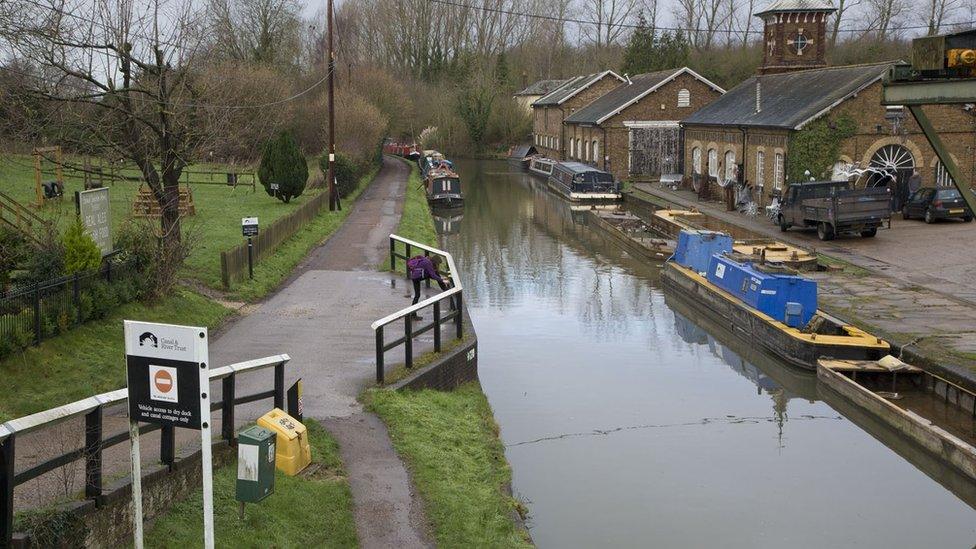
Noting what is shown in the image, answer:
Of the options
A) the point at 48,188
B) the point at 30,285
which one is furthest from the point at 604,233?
the point at 30,285

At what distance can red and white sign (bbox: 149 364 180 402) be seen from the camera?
6953 mm

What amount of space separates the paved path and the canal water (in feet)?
6.88

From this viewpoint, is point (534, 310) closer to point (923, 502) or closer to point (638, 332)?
point (638, 332)

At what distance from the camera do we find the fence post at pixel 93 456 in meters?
7.44

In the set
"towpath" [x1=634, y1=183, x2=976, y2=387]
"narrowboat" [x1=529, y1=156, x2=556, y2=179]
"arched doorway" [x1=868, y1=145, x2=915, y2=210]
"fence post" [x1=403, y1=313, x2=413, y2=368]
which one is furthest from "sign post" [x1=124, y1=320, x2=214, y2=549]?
"narrowboat" [x1=529, y1=156, x2=556, y2=179]

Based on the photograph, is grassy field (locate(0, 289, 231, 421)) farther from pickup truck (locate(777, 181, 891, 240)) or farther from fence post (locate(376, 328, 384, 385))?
pickup truck (locate(777, 181, 891, 240))

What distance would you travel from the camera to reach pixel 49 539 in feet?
22.6

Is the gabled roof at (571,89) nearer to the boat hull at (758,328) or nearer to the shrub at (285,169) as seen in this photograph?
the shrub at (285,169)

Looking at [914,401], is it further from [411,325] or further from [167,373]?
[167,373]

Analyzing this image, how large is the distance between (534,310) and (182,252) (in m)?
8.50

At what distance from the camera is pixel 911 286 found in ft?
71.2

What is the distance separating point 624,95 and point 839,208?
31.8 metres

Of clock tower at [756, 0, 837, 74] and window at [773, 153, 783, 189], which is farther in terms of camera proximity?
clock tower at [756, 0, 837, 74]

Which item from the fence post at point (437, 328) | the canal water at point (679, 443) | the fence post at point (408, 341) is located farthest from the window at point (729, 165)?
the fence post at point (408, 341)
